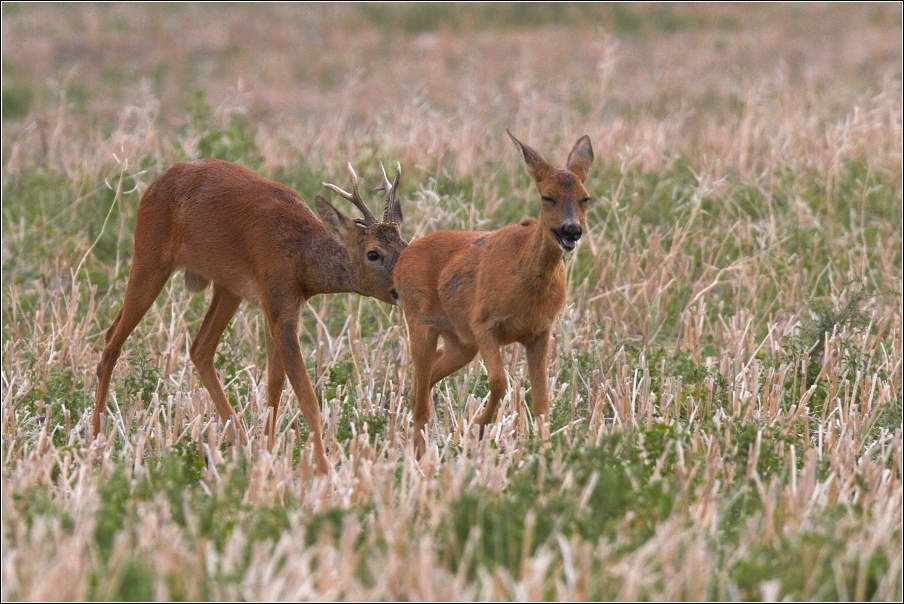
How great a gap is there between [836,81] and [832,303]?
11.5 m

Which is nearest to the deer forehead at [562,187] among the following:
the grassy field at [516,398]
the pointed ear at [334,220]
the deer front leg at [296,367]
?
the grassy field at [516,398]

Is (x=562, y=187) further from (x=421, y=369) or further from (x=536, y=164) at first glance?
(x=421, y=369)

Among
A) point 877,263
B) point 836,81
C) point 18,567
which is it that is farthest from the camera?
point 836,81

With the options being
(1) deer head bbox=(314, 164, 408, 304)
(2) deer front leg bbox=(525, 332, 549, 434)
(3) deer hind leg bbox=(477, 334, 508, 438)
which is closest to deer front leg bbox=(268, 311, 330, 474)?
(1) deer head bbox=(314, 164, 408, 304)

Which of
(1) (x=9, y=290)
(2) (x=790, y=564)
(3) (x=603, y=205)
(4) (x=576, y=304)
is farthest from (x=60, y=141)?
(2) (x=790, y=564)

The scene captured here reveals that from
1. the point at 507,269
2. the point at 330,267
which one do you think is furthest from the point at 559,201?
the point at 330,267

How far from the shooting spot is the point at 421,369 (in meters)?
7.08

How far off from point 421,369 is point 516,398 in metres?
0.65

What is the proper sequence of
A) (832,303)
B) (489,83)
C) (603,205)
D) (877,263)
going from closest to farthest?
1. (832,303)
2. (877,263)
3. (603,205)
4. (489,83)

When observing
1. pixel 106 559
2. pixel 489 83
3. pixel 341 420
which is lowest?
pixel 489 83

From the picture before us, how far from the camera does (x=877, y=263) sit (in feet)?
35.1

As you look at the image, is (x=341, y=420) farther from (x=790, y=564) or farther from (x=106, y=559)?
(x=790, y=564)

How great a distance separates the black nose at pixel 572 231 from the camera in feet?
19.9

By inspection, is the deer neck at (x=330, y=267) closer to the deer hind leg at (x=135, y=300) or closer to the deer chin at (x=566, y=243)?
the deer hind leg at (x=135, y=300)
